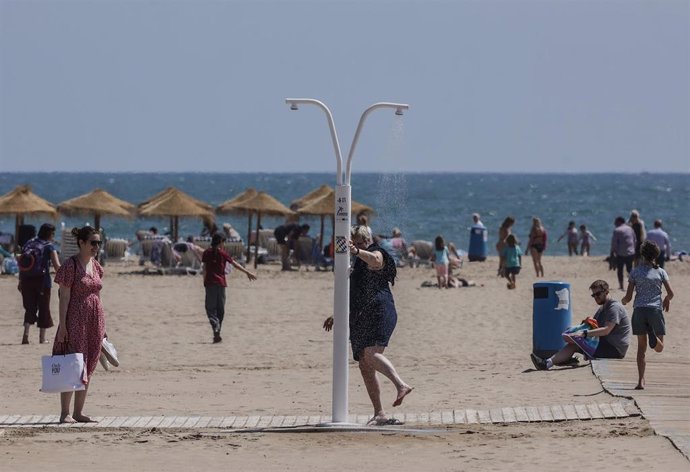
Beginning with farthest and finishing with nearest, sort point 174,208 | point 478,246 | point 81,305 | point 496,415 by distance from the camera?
point 478,246 → point 174,208 → point 496,415 → point 81,305

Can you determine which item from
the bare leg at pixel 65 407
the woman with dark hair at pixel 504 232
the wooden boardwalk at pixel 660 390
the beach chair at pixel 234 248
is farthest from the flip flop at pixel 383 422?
the beach chair at pixel 234 248

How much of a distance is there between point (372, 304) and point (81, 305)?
7.08ft

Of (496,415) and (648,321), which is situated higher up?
(648,321)

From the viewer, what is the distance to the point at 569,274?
31.6m

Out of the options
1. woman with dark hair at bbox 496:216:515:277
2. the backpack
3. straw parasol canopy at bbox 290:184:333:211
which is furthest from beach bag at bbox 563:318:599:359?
straw parasol canopy at bbox 290:184:333:211

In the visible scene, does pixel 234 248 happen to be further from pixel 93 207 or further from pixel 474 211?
pixel 474 211

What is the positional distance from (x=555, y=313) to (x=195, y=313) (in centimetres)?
842

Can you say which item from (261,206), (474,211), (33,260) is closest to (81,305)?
(33,260)

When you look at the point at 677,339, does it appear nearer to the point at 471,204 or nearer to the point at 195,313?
the point at 195,313

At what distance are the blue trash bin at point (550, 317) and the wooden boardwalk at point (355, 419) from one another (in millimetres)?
2756

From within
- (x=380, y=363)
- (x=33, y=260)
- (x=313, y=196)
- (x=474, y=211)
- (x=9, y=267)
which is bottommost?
(x=474, y=211)

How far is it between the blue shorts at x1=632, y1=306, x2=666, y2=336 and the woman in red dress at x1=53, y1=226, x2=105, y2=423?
176 inches

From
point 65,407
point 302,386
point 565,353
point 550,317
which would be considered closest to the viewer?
point 65,407

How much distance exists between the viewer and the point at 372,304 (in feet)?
34.3
